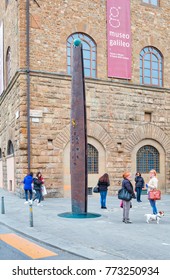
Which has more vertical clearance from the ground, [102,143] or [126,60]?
[126,60]

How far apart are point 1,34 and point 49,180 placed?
34.5 feet

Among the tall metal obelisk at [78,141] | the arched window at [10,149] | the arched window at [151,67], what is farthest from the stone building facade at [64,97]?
the tall metal obelisk at [78,141]

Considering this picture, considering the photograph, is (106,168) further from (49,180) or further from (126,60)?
(126,60)

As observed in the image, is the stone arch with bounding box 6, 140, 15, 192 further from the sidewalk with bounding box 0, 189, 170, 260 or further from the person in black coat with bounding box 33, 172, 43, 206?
the sidewalk with bounding box 0, 189, 170, 260

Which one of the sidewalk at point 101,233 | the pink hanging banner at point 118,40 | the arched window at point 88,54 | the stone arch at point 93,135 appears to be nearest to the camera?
the sidewalk at point 101,233

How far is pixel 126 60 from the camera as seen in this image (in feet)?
68.5

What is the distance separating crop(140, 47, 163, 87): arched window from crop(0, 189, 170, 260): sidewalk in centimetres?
1039

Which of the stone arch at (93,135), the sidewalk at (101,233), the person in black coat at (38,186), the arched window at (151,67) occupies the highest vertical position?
the arched window at (151,67)

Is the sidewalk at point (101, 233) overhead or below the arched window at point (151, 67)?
below

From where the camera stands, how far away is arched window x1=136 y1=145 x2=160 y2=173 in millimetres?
21328

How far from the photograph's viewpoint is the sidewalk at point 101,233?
278 inches

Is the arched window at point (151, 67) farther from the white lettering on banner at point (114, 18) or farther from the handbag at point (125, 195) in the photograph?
the handbag at point (125, 195)

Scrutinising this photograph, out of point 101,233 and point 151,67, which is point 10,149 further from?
point 101,233
